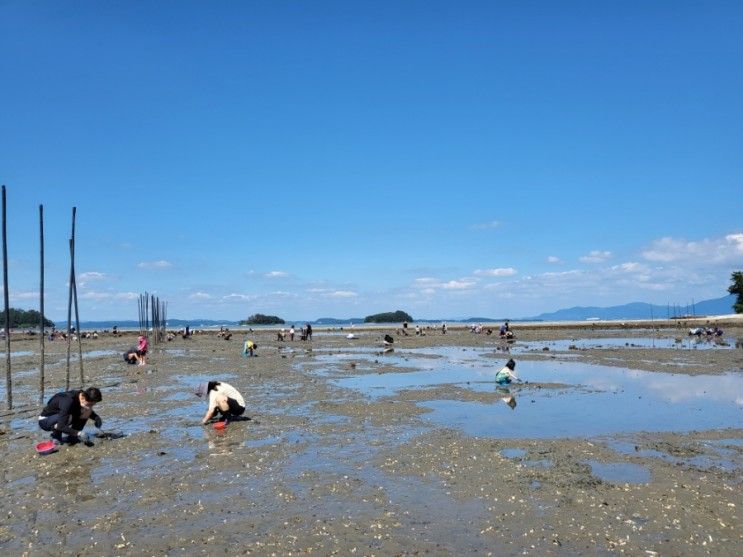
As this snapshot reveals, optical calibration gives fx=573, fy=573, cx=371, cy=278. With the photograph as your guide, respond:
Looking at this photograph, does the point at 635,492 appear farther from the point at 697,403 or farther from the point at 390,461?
the point at 697,403

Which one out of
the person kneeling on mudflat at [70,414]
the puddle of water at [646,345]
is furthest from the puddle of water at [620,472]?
the puddle of water at [646,345]

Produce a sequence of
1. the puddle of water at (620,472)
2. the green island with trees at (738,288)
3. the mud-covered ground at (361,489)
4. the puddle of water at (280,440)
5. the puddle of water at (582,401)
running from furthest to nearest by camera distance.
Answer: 1. the green island with trees at (738,288)
2. the puddle of water at (582,401)
3. the puddle of water at (280,440)
4. the puddle of water at (620,472)
5. the mud-covered ground at (361,489)

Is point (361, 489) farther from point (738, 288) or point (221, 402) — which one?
point (738, 288)

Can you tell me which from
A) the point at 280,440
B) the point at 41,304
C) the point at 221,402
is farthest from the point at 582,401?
the point at 41,304

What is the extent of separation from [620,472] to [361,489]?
4693 millimetres

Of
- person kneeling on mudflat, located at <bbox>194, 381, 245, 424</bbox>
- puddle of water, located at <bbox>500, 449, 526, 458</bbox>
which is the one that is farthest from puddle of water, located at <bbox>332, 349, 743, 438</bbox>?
person kneeling on mudflat, located at <bbox>194, 381, 245, 424</bbox>

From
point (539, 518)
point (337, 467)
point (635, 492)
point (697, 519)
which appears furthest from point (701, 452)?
point (337, 467)

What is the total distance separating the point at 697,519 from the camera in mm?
7812

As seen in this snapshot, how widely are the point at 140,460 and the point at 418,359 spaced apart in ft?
89.5

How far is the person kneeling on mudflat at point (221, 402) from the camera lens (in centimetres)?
1509

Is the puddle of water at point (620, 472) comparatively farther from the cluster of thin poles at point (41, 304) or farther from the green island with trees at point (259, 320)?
the green island with trees at point (259, 320)

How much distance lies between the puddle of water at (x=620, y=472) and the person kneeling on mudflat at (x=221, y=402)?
902 centimetres

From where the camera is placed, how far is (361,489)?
9.34 m

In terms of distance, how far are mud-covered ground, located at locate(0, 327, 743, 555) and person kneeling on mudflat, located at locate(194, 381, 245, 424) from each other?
55 cm
